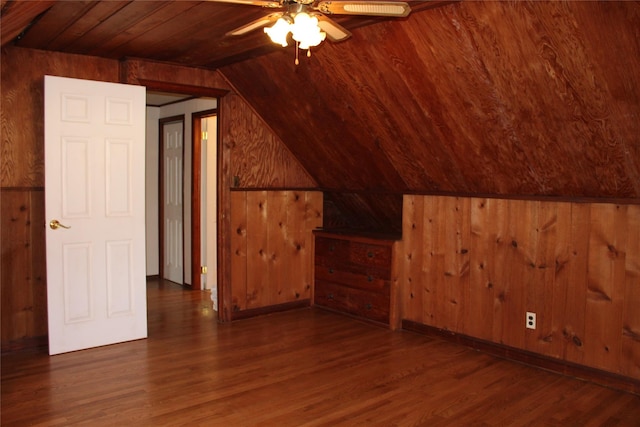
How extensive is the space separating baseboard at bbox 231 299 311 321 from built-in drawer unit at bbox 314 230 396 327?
0.52ft

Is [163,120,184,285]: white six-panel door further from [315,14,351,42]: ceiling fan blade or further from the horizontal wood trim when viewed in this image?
[315,14,351,42]: ceiling fan blade

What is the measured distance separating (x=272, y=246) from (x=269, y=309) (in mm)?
625

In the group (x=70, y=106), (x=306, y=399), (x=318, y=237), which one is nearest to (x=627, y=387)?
(x=306, y=399)

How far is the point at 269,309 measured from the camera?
525 cm

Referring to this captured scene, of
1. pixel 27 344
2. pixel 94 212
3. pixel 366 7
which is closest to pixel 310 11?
pixel 366 7

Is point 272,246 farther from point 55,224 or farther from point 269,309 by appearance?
point 55,224

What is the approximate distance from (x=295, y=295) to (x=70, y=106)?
9.07 ft

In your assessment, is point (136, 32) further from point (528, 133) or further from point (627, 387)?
point (627, 387)

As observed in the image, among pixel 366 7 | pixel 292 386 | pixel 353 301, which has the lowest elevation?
pixel 292 386

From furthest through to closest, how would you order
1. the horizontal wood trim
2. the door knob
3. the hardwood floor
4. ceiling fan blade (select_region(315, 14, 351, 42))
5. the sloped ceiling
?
1. the door knob
2. the horizontal wood trim
3. the hardwood floor
4. the sloped ceiling
5. ceiling fan blade (select_region(315, 14, 351, 42))

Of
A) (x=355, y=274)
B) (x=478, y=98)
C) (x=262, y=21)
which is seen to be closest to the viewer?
(x=262, y=21)

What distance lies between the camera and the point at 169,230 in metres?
6.76

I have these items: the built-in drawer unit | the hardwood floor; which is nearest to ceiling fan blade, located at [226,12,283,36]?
the hardwood floor

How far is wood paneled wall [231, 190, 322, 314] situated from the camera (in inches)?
198
